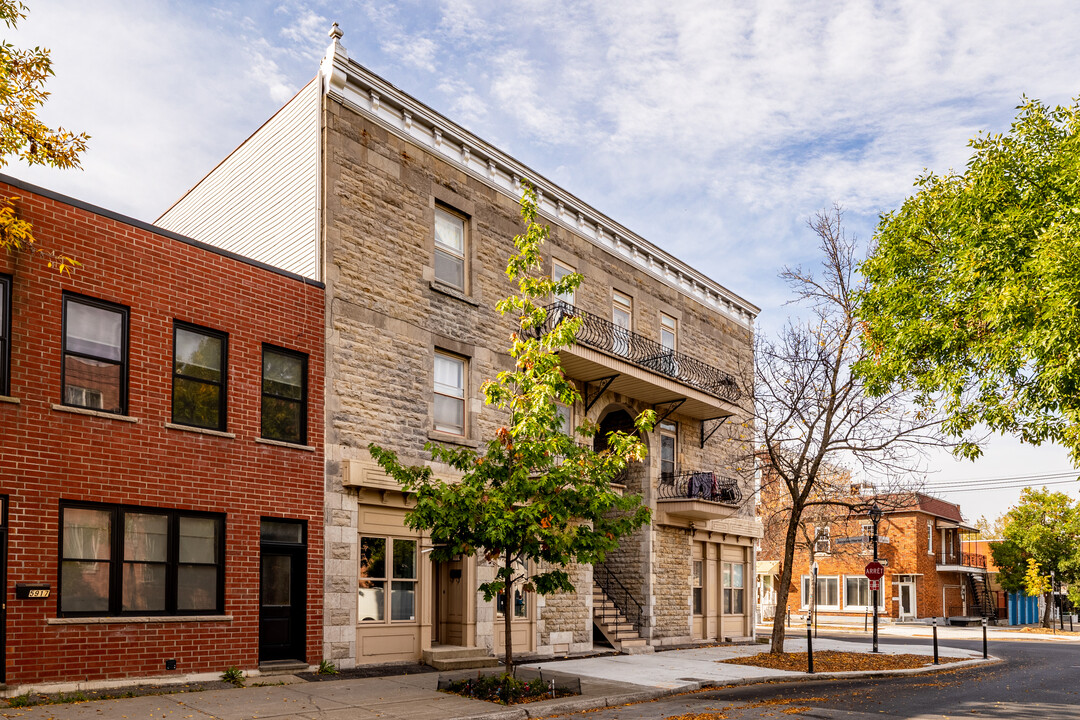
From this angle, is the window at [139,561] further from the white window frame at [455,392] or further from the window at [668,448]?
the window at [668,448]

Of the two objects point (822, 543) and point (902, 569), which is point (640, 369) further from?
point (902, 569)

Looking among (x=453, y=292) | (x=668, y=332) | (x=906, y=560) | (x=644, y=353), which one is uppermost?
(x=668, y=332)

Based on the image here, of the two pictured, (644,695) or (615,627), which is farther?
(615,627)

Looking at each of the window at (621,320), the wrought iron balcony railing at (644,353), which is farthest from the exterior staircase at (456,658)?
the window at (621,320)

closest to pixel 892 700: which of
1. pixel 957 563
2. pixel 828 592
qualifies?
pixel 828 592

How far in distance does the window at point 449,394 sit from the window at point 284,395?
3292 millimetres

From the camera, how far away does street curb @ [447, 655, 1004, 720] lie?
12703mm

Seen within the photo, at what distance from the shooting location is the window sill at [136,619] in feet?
39.5

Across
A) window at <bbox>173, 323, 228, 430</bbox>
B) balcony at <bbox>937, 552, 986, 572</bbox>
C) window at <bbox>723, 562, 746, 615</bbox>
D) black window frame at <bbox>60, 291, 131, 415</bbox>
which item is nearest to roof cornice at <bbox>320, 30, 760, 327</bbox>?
window at <bbox>173, 323, 228, 430</bbox>

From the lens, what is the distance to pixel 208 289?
1463cm

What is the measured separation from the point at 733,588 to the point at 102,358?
71.5ft

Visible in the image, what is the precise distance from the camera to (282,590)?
15.2m

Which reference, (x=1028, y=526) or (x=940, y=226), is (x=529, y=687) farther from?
(x=1028, y=526)

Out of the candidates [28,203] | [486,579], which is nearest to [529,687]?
[486,579]
